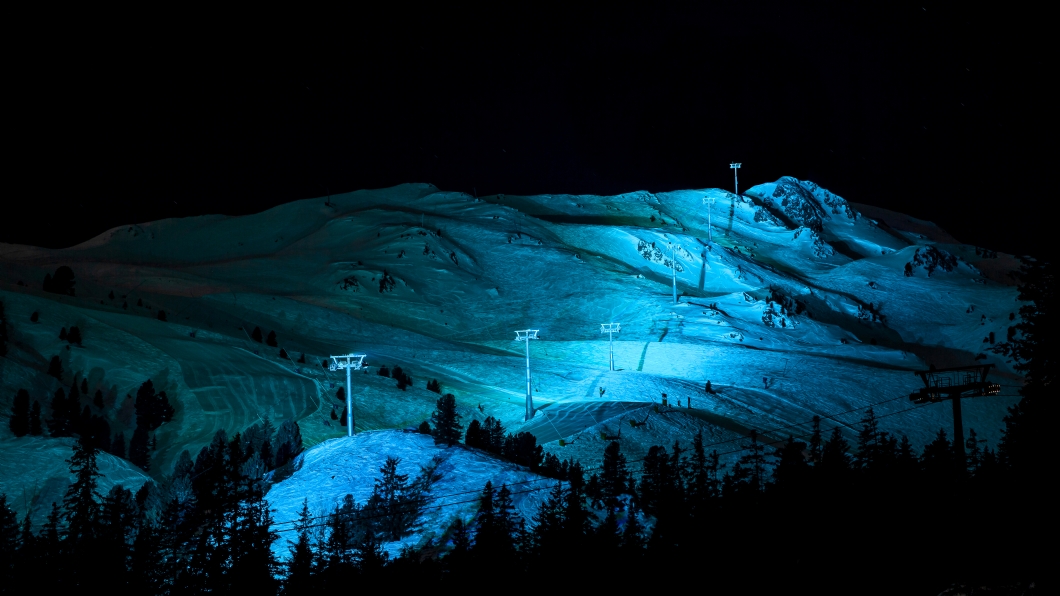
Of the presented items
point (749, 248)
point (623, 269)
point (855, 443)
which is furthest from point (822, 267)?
point (855, 443)

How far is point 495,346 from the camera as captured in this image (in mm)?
84250

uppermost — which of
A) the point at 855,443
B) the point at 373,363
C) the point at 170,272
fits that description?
the point at 170,272

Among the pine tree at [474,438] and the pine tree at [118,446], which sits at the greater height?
the pine tree at [474,438]

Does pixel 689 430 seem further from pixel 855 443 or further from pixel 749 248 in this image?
pixel 749 248

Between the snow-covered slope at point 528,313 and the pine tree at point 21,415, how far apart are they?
1.31 metres

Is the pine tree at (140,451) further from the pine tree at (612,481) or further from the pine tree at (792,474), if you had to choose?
the pine tree at (792,474)

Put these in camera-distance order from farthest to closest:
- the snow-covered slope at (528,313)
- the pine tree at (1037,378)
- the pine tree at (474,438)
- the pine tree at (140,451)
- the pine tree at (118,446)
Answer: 1. the snow-covered slope at (528,313)
2. the pine tree at (118,446)
3. the pine tree at (140,451)
4. the pine tree at (474,438)
5. the pine tree at (1037,378)

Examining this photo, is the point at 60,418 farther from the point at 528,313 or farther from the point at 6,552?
the point at 528,313

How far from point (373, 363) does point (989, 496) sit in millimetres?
49003

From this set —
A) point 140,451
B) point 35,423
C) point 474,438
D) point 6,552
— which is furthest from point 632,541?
point 35,423

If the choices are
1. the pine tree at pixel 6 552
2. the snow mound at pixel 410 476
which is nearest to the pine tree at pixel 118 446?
the snow mound at pixel 410 476

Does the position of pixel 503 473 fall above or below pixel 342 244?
below

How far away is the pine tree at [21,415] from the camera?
1785 inches

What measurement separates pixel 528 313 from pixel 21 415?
5897 cm
